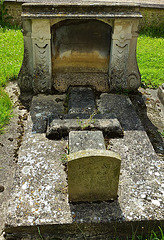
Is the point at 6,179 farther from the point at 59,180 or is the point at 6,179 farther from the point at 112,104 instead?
the point at 112,104

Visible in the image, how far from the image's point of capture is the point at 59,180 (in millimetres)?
2734

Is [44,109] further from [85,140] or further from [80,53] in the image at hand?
[80,53]

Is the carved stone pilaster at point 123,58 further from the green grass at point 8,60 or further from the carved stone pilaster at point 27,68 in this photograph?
the green grass at point 8,60

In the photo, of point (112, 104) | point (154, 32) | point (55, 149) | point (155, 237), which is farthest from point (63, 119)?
point (154, 32)

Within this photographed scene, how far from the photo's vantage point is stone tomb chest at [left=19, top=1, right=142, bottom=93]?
4.03m

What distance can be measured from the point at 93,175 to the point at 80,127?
3.84 feet

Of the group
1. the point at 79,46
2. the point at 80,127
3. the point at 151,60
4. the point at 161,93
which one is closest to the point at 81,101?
the point at 80,127

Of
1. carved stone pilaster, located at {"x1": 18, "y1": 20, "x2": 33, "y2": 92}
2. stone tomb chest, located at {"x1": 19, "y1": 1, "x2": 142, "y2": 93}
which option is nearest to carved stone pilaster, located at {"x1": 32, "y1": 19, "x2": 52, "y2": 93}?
stone tomb chest, located at {"x1": 19, "y1": 1, "x2": 142, "y2": 93}

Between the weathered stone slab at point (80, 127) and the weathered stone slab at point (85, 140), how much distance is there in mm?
234

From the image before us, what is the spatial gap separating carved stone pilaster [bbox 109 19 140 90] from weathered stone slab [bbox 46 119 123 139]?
4.36ft

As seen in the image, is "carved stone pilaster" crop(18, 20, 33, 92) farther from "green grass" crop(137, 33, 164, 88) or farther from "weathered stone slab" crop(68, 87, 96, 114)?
"green grass" crop(137, 33, 164, 88)

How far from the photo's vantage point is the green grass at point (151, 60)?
5520 mm

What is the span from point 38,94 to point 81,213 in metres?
2.64

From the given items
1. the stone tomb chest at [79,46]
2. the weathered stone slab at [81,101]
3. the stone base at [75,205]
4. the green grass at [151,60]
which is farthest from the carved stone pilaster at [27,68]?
the green grass at [151,60]
